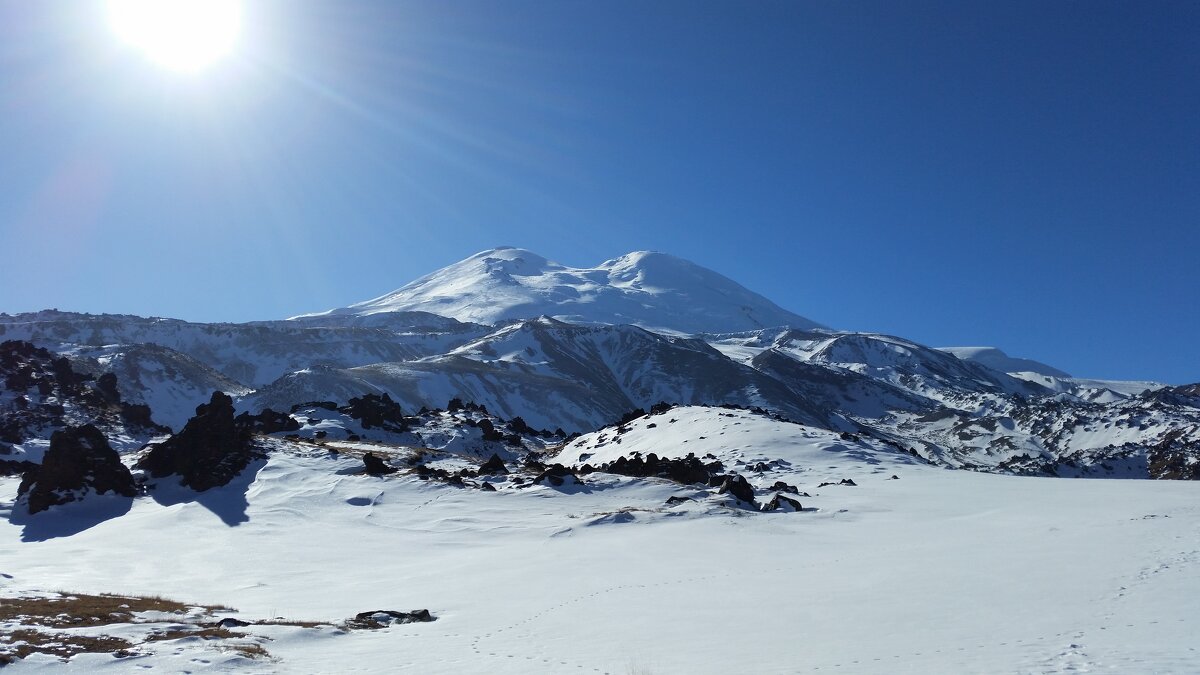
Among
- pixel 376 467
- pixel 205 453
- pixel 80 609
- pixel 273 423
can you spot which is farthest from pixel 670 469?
pixel 273 423

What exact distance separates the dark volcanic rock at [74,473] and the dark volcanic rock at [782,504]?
35.8 meters

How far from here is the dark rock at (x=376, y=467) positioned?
43.5 metres

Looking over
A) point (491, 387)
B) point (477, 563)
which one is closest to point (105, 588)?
point (477, 563)

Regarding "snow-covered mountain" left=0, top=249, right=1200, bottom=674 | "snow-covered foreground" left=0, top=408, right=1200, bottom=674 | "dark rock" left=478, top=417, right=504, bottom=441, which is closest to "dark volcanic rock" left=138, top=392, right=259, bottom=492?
"snow-covered mountain" left=0, top=249, right=1200, bottom=674

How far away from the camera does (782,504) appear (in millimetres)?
34219

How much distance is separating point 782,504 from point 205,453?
34.7 m

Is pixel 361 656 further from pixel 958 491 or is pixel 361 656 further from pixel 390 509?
pixel 958 491

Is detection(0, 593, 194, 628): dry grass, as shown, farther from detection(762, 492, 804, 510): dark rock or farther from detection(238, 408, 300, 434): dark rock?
detection(238, 408, 300, 434): dark rock

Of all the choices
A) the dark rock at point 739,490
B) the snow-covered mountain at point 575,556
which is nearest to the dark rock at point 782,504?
the snow-covered mountain at point 575,556

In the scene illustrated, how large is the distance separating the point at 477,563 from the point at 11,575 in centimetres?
1534

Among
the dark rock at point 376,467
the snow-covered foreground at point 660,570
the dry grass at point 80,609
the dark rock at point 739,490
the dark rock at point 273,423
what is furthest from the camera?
the dark rock at point 273,423

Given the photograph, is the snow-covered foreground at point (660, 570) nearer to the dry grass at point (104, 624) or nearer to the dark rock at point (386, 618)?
the dark rock at point (386, 618)

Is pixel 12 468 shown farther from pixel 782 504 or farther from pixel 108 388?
pixel 782 504

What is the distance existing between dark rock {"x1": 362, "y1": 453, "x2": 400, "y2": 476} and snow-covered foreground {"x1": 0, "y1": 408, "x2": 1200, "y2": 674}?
1.14m
